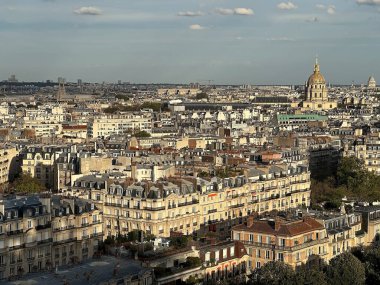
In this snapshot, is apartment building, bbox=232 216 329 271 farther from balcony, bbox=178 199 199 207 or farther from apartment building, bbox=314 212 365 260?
balcony, bbox=178 199 199 207

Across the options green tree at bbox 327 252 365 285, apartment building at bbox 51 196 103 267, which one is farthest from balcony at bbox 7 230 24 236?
green tree at bbox 327 252 365 285

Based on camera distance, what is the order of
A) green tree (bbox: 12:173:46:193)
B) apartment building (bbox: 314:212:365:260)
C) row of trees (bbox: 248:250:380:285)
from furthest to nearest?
green tree (bbox: 12:173:46:193), apartment building (bbox: 314:212:365:260), row of trees (bbox: 248:250:380:285)

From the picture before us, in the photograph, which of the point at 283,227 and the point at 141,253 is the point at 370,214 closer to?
the point at 283,227

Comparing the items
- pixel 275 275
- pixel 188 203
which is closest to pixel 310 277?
pixel 275 275

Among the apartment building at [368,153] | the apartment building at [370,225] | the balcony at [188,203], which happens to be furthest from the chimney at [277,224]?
the apartment building at [368,153]

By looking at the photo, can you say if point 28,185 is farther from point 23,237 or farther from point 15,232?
point 15,232

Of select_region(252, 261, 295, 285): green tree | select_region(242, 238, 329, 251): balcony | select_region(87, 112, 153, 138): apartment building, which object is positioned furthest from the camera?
select_region(87, 112, 153, 138): apartment building

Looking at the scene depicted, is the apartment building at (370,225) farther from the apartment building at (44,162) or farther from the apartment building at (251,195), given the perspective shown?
the apartment building at (44,162)
